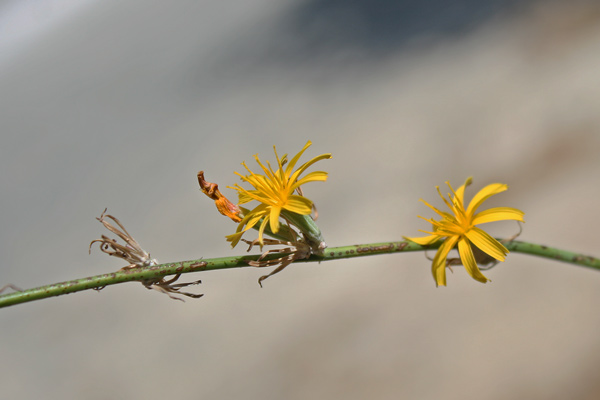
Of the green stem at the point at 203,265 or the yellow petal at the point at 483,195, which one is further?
the yellow petal at the point at 483,195

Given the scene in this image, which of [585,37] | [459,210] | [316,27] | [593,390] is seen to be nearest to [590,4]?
[585,37]

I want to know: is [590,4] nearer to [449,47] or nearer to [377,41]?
[449,47]

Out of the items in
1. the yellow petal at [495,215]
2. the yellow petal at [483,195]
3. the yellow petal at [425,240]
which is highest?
the yellow petal at [483,195]

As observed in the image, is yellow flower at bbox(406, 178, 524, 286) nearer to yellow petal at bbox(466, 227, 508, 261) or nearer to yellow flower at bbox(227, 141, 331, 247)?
yellow petal at bbox(466, 227, 508, 261)

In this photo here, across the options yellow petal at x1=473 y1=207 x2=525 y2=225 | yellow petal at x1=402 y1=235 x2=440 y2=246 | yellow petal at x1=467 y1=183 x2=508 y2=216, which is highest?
yellow petal at x1=467 y1=183 x2=508 y2=216

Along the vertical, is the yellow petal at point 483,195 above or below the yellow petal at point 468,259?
above

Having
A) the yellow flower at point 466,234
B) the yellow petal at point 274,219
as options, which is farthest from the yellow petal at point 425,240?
the yellow petal at point 274,219

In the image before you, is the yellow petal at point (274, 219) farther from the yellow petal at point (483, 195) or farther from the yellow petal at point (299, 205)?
the yellow petal at point (483, 195)

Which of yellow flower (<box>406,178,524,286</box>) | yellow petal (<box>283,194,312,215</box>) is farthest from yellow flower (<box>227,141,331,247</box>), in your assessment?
yellow flower (<box>406,178,524,286</box>)
